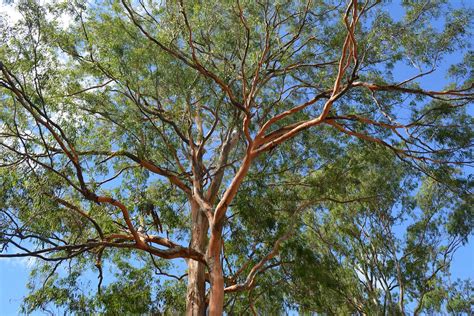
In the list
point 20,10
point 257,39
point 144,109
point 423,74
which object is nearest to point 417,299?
point 423,74

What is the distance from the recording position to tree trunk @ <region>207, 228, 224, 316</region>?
7708 millimetres

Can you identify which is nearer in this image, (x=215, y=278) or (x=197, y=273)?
(x=215, y=278)

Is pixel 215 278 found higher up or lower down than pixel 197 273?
lower down

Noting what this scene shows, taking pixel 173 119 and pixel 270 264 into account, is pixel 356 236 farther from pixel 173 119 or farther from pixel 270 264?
pixel 173 119

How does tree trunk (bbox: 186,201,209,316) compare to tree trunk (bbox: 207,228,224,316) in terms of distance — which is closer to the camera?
tree trunk (bbox: 207,228,224,316)

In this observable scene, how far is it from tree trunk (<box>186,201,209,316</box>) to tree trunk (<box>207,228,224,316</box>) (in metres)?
0.58

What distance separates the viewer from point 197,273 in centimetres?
867

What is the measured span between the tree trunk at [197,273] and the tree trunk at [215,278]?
0.58m

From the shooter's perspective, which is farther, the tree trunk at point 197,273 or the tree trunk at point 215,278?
the tree trunk at point 197,273

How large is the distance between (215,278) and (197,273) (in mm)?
830

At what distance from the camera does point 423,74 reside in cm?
868

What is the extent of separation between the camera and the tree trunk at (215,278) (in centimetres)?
771

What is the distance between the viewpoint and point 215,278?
26.0ft

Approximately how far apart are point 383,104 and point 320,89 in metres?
1.44
